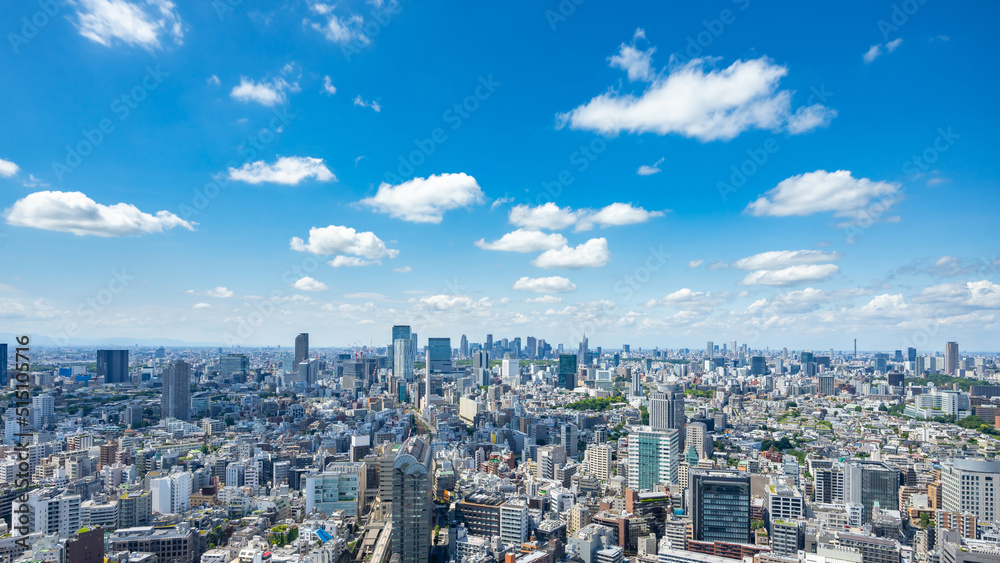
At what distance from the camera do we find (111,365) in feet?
107

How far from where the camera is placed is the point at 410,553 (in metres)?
9.16

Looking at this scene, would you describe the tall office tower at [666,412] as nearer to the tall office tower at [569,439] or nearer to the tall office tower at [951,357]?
the tall office tower at [569,439]

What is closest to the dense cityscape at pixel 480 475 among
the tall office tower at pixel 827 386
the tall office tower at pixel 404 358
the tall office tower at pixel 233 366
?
the tall office tower at pixel 827 386

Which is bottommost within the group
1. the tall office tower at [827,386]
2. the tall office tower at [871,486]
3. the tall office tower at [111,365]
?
the tall office tower at [827,386]

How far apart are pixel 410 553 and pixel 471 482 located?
18.7 feet

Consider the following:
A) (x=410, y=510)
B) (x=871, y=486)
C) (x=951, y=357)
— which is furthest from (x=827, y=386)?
(x=410, y=510)

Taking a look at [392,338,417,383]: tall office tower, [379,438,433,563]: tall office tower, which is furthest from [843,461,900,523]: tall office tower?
[392,338,417,383]: tall office tower

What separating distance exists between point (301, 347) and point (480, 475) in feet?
109

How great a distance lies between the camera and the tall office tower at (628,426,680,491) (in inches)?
610

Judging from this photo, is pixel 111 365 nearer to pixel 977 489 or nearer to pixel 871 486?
pixel 871 486

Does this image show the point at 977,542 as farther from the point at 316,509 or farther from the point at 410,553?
the point at 316,509

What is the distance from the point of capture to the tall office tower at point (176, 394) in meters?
25.1

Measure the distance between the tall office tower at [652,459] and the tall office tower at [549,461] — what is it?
2136mm

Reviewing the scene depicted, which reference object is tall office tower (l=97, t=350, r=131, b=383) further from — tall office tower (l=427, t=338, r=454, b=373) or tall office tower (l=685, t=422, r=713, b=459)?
tall office tower (l=685, t=422, r=713, b=459)
